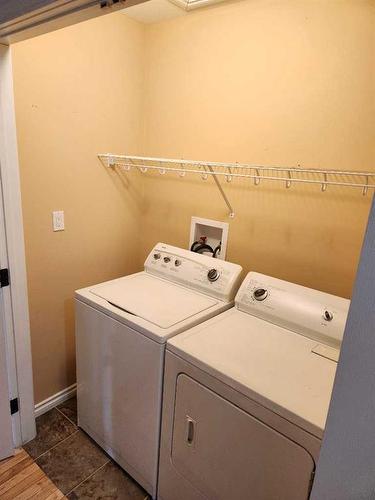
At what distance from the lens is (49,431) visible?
1982mm

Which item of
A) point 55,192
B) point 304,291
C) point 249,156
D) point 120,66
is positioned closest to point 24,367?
point 55,192

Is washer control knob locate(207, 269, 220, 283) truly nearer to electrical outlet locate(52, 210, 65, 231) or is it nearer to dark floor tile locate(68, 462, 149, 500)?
electrical outlet locate(52, 210, 65, 231)

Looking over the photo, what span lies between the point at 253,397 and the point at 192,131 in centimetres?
160

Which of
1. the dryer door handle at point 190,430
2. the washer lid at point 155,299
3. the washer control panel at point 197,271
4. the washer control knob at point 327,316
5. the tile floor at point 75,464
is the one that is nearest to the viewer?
the dryer door handle at point 190,430

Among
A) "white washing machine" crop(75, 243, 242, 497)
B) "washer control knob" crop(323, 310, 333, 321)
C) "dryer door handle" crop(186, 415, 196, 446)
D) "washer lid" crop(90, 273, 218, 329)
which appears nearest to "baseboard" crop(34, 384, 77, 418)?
"white washing machine" crop(75, 243, 242, 497)

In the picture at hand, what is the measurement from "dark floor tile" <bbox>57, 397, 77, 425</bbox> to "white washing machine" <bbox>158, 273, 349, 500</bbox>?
2.63ft

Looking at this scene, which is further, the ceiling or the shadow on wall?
the ceiling

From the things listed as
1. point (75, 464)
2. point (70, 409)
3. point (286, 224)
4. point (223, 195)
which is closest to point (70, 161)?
point (223, 195)

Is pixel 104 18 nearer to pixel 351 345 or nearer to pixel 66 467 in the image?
pixel 351 345

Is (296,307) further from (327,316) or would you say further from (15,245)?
(15,245)

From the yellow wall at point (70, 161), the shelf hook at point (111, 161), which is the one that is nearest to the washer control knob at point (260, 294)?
the yellow wall at point (70, 161)

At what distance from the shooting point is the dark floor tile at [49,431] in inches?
73.4

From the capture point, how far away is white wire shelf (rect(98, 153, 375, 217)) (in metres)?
1.49

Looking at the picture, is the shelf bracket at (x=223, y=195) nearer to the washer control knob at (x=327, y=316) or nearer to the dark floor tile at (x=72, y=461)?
the washer control knob at (x=327, y=316)
